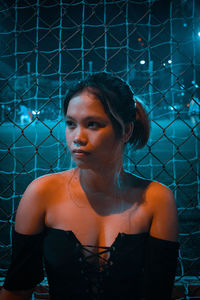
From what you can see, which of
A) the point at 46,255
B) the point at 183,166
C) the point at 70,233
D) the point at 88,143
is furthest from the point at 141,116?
the point at 183,166

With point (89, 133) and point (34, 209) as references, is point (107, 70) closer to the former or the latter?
point (89, 133)

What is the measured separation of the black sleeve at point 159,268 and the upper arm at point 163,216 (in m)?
0.03

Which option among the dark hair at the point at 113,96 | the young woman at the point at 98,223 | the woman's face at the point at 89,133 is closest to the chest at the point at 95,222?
the young woman at the point at 98,223

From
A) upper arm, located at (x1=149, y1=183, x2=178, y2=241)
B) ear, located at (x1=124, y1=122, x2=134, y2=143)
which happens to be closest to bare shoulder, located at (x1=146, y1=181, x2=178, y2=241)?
upper arm, located at (x1=149, y1=183, x2=178, y2=241)

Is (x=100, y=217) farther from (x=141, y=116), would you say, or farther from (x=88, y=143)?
(x=141, y=116)

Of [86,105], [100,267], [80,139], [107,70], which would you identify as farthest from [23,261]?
[107,70]

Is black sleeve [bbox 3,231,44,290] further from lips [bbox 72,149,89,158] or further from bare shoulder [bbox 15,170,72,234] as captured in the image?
lips [bbox 72,149,89,158]

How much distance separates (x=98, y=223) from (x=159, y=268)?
0.96 ft

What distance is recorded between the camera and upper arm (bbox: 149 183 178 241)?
A: 32.3 inches

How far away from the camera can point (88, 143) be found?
0.71m

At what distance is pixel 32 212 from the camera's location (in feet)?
2.70

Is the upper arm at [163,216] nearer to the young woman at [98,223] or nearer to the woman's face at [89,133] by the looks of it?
the young woman at [98,223]

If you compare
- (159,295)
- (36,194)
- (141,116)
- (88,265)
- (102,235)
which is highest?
(141,116)

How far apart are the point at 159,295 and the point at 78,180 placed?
0.55 metres
